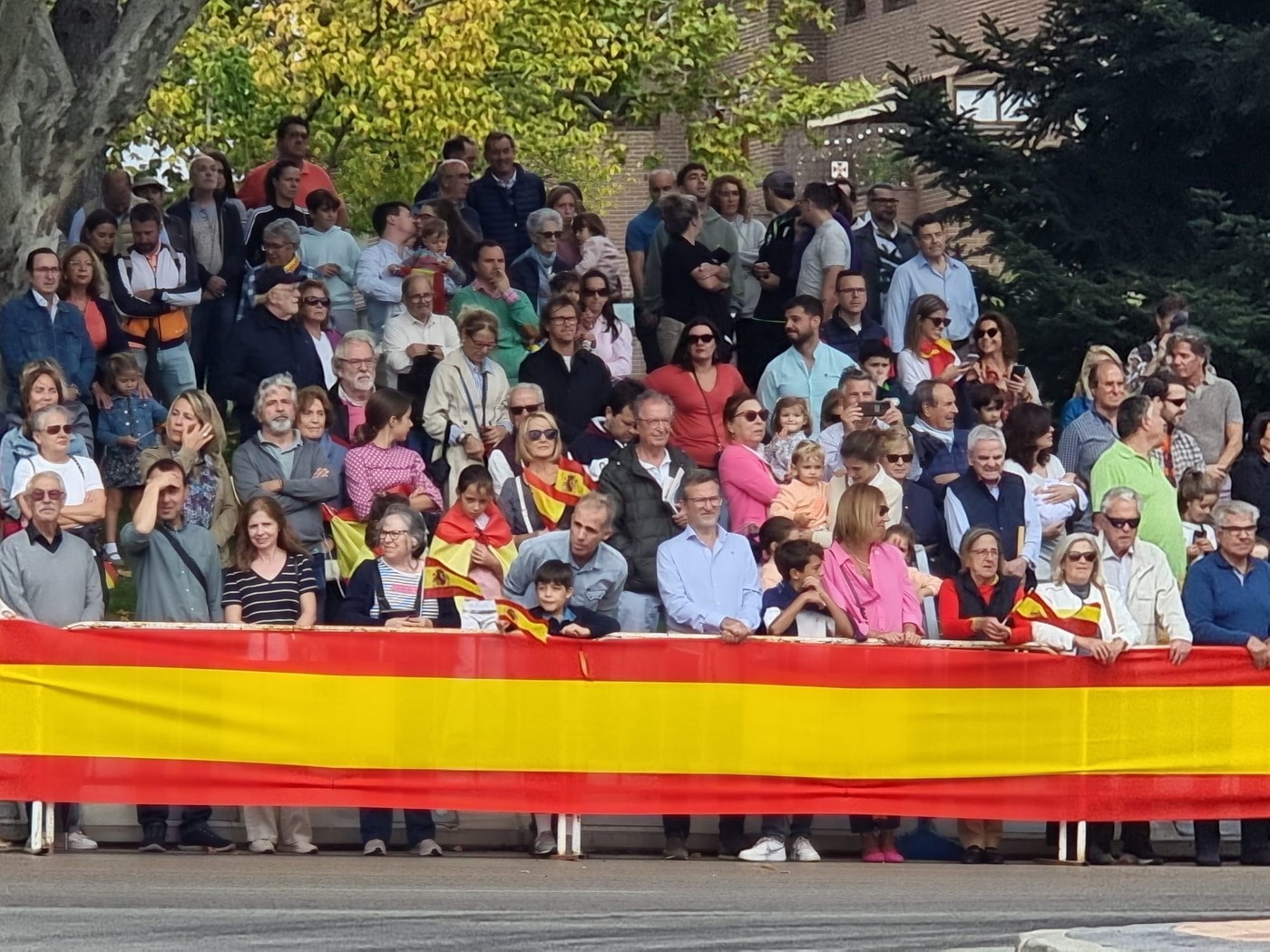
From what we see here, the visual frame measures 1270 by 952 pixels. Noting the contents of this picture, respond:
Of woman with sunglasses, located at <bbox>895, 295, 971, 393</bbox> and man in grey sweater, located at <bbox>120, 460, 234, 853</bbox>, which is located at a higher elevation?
woman with sunglasses, located at <bbox>895, 295, 971, 393</bbox>

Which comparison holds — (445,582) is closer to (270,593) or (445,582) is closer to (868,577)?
(270,593)

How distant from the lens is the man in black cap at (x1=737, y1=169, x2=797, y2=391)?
1950 cm

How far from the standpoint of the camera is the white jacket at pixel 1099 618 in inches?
536

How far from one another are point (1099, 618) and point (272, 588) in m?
4.16

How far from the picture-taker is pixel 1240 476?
16.8 meters

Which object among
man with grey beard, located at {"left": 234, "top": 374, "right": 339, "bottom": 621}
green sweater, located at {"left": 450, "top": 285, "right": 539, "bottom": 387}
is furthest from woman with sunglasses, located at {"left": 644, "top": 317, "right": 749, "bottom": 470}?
man with grey beard, located at {"left": 234, "top": 374, "right": 339, "bottom": 621}

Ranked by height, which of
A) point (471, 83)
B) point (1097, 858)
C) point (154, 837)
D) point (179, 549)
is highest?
point (471, 83)

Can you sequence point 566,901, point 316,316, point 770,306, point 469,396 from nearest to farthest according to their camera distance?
point 566,901 < point 469,396 < point 316,316 < point 770,306

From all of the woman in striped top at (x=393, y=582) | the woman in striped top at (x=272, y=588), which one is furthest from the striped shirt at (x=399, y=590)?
the woman in striped top at (x=272, y=588)

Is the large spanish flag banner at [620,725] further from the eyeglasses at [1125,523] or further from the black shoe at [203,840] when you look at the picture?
the eyeglasses at [1125,523]

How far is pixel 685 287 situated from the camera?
19.1m

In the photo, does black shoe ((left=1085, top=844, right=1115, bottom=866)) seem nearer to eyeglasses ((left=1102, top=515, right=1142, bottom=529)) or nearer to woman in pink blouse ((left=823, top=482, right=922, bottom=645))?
woman in pink blouse ((left=823, top=482, right=922, bottom=645))

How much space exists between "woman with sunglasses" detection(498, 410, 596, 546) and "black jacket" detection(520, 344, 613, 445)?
1896 millimetres

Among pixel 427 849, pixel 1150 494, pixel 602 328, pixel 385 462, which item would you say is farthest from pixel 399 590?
pixel 602 328
